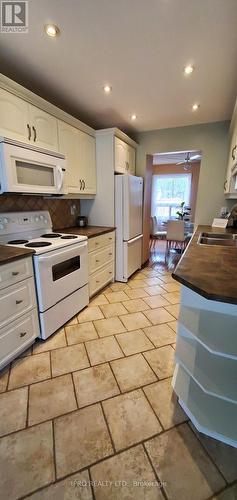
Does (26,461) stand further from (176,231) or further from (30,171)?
(176,231)

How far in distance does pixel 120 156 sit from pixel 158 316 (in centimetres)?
222

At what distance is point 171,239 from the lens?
178 inches

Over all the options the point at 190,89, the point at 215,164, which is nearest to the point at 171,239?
the point at 215,164

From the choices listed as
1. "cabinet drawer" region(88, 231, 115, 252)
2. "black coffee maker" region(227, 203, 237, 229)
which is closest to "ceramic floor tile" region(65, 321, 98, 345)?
"cabinet drawer" region(88, 231, 115, 252)

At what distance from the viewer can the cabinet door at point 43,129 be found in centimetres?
190

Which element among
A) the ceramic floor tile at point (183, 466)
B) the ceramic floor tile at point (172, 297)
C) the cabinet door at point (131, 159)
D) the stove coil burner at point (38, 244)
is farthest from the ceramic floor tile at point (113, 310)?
the cabinet door at point (131, 159)

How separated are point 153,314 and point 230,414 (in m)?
1.33

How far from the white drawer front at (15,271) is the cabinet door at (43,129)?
115 centimetres

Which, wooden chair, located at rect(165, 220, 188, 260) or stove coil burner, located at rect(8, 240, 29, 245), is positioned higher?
stove coil burner, located at rect(8, 240, 29, 245)

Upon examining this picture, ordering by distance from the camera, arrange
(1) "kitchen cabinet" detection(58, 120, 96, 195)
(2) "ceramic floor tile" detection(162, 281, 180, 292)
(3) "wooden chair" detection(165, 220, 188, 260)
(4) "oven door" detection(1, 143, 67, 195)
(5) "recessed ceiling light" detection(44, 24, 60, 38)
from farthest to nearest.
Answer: (3) "wooden chair" detection(165, 220, 188, 260)
(2) "ceramic floor tile" detection(162, 281, 180, 292)
(1) "kitchen cabinet" detection(58, 120, 96, 195)
(4) "oven door" detection(1, 143, 67, 195)
(5) "recessed ceiling light" detection(44, 24, 60, 38)

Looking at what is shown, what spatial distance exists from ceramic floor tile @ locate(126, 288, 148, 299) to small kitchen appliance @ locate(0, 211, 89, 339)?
25.9 inches

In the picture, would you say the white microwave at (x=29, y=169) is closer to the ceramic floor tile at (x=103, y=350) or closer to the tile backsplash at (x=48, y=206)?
the tile backsplash at (x=48, y=206)

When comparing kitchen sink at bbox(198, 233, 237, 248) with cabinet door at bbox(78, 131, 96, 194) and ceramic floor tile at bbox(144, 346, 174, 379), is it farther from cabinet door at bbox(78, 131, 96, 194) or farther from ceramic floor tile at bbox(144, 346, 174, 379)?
cabinet door at bbox(78, 131, 96, 194)

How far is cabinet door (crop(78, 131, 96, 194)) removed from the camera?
261 cm
